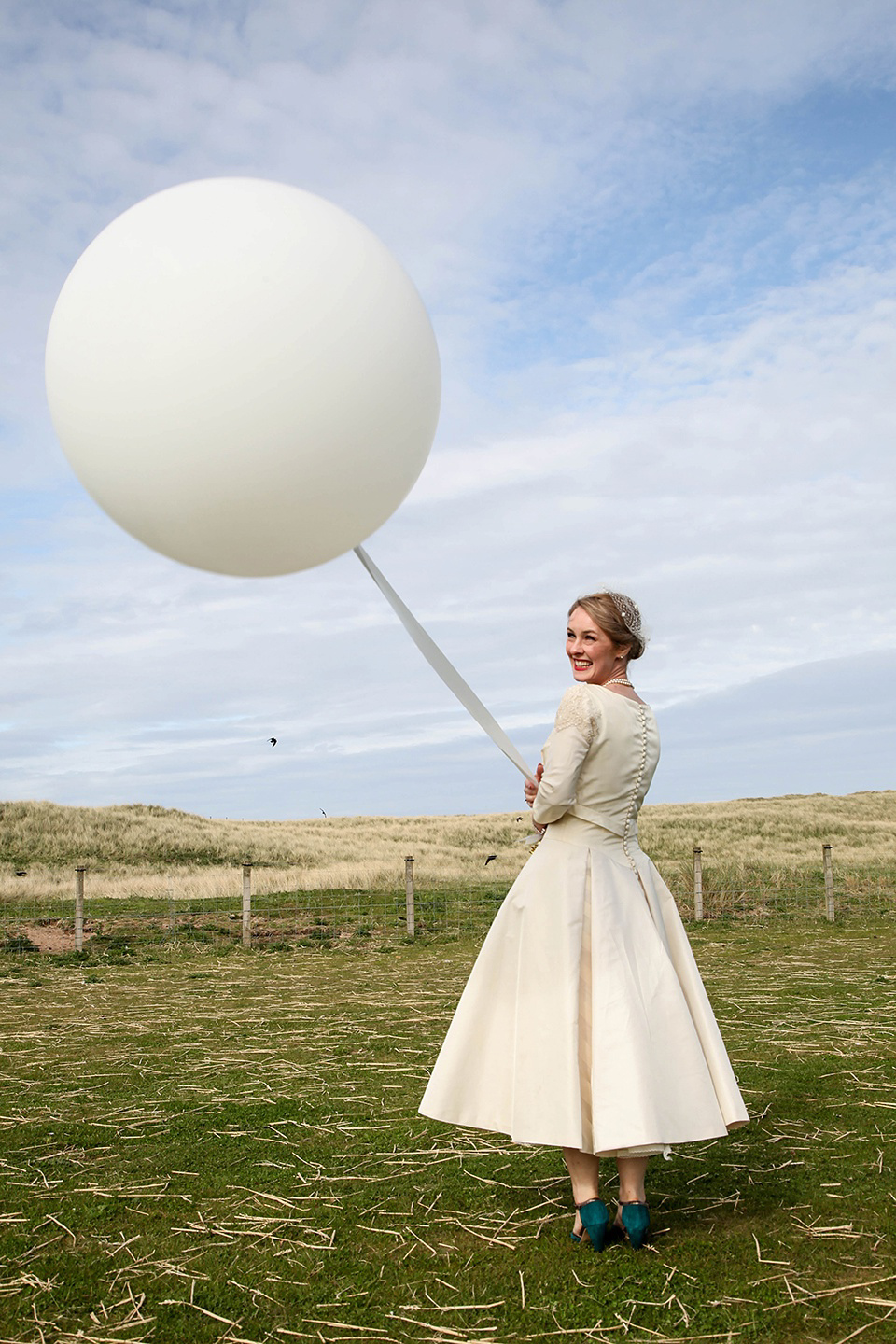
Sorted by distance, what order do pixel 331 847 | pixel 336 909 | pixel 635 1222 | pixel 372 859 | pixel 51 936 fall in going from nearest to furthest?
pixel 635 1222 → pixel 51 936 → pixel 336 909 → pixel 372 859 → pixel 331 847

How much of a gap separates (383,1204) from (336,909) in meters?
13.0

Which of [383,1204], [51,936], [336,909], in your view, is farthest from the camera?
[336,909]

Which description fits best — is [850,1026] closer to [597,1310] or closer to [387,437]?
[597,1310]

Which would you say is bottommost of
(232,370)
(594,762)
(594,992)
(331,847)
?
(331,847)

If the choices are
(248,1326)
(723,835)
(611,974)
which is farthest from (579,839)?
(723,835)

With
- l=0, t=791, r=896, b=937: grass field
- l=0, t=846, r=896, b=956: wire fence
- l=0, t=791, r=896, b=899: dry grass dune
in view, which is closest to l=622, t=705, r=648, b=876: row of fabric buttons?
l=0, t=846, r=896, b=956: wire fence

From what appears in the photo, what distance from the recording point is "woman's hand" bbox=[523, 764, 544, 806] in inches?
151

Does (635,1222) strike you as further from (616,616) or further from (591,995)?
(616,616)

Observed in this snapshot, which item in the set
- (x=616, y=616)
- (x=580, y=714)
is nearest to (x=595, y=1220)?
(x=580, y=714)

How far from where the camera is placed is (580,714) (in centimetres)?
370

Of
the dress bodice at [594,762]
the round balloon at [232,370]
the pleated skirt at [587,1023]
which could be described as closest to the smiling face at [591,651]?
the dress bodice at [594,762]

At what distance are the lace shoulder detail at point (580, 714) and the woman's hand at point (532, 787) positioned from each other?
0.24 m

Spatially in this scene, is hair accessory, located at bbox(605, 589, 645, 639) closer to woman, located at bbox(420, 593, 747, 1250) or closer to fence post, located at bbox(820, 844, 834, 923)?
woman, located at bbox(420, 593, 747, 1250)

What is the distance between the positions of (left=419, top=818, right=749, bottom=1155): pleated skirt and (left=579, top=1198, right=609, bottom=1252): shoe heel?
205mm
